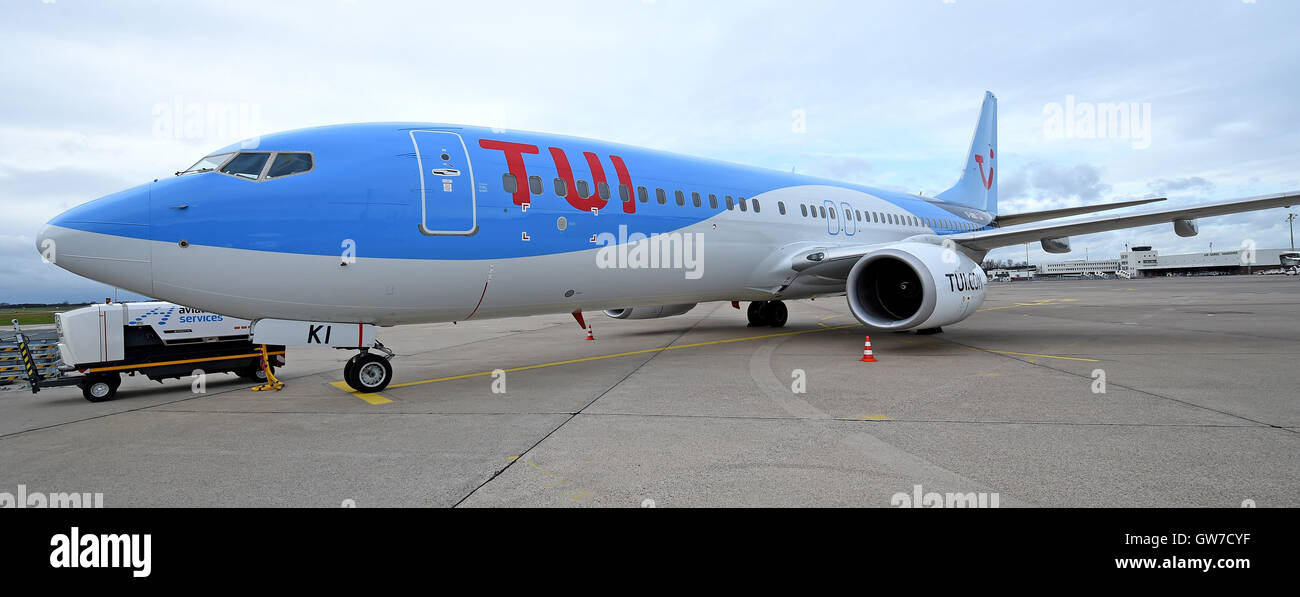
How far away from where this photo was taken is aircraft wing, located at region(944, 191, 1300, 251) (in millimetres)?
9727

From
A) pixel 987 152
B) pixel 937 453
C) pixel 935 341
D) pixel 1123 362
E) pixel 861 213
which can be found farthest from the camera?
pixel 987 152

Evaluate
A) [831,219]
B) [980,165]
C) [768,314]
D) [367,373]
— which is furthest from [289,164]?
[980,165]

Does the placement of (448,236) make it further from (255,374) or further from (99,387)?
(99,387)

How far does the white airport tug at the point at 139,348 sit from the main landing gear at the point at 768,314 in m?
10.6

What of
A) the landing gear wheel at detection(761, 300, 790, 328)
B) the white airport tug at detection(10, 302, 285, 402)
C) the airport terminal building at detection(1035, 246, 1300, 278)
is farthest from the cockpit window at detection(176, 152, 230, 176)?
the airport terminal building at detection(1035, 246, 1300, 278)

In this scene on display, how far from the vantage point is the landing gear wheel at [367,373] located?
705 centimetres

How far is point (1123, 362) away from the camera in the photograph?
816cm

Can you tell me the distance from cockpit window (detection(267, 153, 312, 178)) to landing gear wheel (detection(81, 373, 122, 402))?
397 cm

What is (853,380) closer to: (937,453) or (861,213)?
(937,453)

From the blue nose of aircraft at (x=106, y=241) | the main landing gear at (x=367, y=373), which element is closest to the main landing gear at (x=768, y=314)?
the main landing gear at (x=367, y=373)

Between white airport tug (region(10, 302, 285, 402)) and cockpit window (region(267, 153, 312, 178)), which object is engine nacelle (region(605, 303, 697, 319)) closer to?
white airport tug (region(10, 302, 285, 402))
